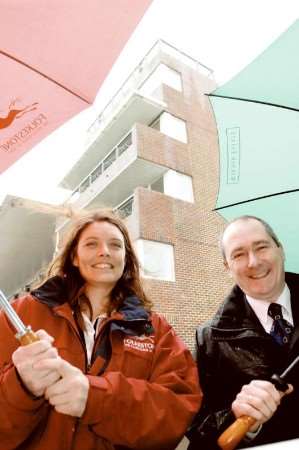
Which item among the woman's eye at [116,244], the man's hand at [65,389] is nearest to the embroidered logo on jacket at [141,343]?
the man's hand at [65,389]

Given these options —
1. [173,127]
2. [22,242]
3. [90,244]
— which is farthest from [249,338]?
[22,242]

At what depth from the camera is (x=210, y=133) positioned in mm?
8258

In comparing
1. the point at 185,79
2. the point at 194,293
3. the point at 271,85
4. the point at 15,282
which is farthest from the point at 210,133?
the point at 15,282

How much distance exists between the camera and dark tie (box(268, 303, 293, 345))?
1.79 metres

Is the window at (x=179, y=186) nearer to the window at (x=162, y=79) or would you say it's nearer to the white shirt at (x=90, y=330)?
the window at (x=162, y=79)

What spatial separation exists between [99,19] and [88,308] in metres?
1.28

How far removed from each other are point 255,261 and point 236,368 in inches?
20.4

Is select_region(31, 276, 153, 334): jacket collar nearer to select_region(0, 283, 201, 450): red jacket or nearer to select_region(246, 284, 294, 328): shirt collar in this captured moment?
select_region(0, 283, 201, 450): red jacket

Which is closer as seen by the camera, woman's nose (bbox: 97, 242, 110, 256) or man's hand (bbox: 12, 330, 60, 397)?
man's hand (bbox: 12, 330, 60, 397)

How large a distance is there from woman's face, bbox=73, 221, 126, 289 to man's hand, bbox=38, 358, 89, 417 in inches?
25.7

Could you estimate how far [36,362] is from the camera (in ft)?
3.88

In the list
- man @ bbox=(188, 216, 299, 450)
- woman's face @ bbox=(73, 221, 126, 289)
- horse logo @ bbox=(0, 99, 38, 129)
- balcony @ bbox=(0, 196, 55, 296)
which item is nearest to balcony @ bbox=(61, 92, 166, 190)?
balcony @ bbox=(0, 196, 55, 296)

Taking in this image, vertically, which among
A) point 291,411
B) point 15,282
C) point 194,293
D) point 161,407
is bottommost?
point 291,411

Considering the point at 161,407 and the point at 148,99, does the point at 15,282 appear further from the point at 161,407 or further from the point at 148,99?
the point at 161,407
